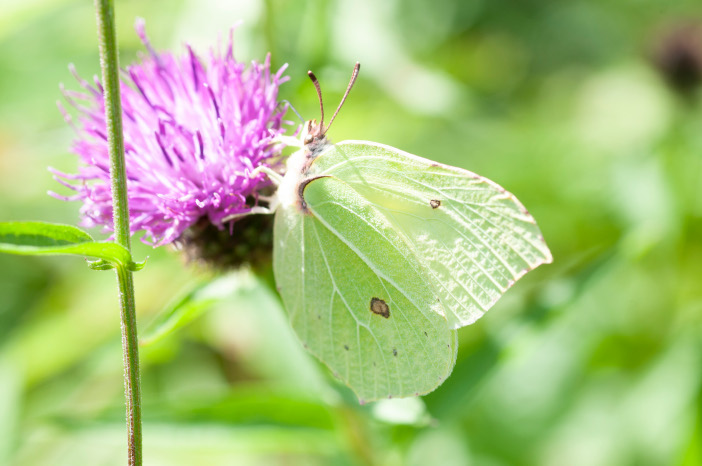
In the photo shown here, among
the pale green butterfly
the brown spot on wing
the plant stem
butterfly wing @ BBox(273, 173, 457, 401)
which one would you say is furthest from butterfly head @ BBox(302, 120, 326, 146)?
the plant stem

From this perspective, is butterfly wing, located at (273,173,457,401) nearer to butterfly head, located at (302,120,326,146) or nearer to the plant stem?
butterfly head, located at (302,120,326,146)

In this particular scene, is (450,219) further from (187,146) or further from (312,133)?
(187,146)

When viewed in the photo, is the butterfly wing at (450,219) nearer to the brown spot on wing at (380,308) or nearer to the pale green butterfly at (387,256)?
the pale green butterfly at (387,256)

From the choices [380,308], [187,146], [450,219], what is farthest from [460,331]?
[187,146]

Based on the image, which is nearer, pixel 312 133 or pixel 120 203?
pixel 120 203

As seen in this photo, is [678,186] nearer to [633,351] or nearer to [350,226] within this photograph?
[633,351]

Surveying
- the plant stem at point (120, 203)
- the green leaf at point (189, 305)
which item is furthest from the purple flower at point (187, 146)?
the plant stem at point (120, 203)

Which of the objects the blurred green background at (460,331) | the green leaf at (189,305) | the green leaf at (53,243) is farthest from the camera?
the blurred green background at (460,331)
